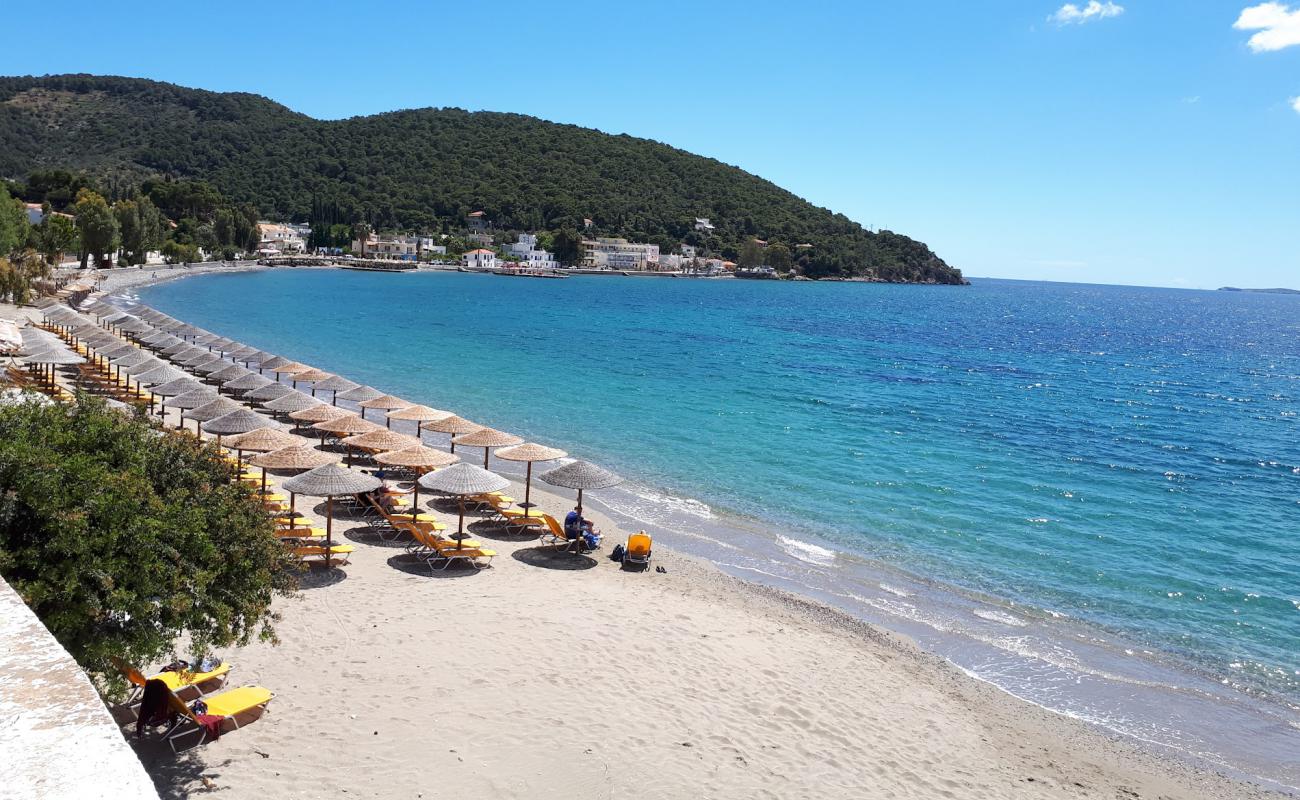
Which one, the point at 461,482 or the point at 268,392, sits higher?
the point at 461,482

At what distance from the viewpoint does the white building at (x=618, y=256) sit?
17238 cm

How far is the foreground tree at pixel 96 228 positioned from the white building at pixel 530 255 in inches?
3342

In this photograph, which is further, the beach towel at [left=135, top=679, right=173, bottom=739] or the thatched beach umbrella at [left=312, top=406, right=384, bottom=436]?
the thatched beach umbrella at [left=312, top=406, right=384, bottom=436]

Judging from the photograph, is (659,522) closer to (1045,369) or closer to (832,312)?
(1045,369)

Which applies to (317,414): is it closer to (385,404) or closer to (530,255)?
(385,404)

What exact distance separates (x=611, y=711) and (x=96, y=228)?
8044 cm

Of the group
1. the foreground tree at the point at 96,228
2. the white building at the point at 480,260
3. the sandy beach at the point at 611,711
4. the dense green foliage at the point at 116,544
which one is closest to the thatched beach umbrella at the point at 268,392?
the sandy beach at the point at 611,711

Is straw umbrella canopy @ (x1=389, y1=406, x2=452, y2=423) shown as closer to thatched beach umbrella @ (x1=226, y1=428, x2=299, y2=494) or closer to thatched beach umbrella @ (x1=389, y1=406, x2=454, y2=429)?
thatched beach umbrella @ (x1=389, y1=406, x2=454, y2=429)

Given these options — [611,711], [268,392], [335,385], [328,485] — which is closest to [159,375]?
[268,392]

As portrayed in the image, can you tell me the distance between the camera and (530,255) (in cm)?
16125

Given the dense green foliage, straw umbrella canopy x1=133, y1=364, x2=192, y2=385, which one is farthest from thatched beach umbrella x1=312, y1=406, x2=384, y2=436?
the dense green foliage

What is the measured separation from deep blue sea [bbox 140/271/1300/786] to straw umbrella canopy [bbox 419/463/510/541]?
164 inches

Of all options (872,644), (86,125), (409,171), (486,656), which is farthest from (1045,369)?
(86,125)

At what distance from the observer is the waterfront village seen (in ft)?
481
